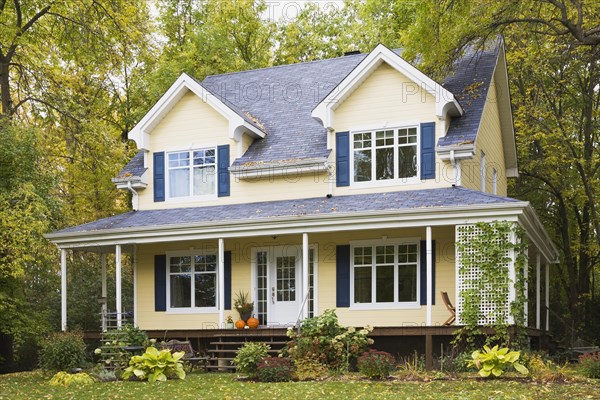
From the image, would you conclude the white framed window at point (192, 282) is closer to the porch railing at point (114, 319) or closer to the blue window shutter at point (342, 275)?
the porch railing at point (114, 319)

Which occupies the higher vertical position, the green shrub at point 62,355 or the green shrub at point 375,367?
the green shrub at point 375,367

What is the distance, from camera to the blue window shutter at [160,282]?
71.5 ft

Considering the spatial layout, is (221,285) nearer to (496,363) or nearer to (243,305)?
(243,305)

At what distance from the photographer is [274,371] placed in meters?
15.2

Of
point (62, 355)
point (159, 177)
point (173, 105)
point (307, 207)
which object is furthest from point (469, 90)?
point (62, 355)

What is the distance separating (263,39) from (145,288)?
16.7m

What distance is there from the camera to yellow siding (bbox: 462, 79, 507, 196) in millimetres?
20234

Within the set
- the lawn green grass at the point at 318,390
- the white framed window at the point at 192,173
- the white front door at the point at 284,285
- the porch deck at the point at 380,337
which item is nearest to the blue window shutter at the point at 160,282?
the porch deck at the point at 380,337

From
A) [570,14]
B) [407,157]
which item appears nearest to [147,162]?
[407,157]

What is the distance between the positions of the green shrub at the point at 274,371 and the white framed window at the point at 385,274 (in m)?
4.21

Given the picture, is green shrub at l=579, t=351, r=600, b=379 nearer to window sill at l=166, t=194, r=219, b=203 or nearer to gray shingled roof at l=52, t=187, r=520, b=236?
gray shingled roof at l=52, t=187, r=520, b=236

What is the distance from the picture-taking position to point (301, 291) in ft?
66.8

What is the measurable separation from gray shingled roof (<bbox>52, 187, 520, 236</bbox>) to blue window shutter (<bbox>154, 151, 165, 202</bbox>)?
497mm

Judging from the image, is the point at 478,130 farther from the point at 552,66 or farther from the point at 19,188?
the point at 19,188
